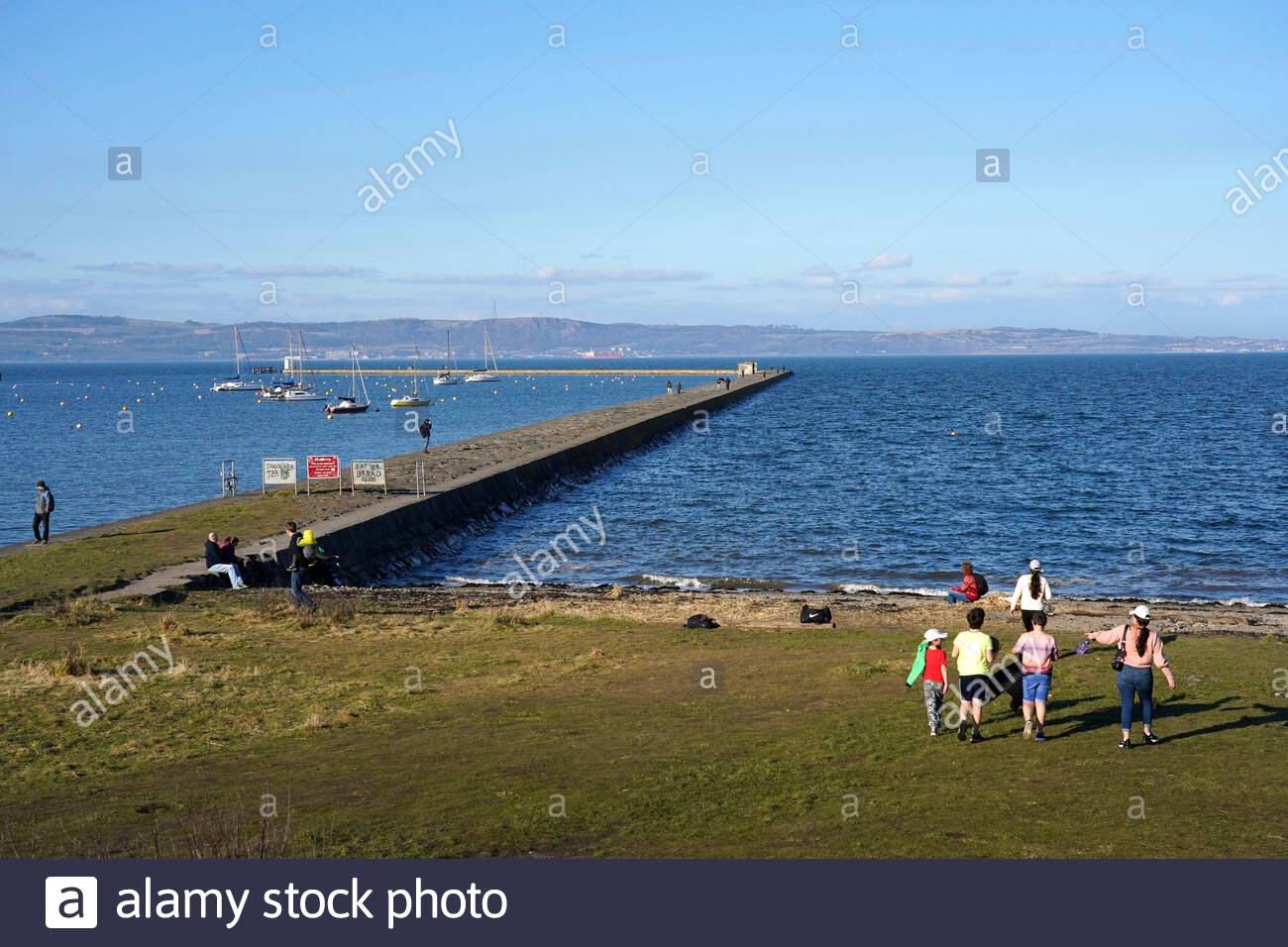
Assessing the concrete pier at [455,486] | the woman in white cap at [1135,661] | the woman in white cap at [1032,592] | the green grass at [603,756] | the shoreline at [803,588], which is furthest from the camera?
the concrete pier at [455,486]

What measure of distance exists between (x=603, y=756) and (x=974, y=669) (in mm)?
4198

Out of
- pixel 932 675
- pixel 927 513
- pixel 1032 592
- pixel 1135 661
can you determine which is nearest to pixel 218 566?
pixel 1032 592

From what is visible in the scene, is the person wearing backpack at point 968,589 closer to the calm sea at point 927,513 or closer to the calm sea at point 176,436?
the calm sea at point 927,513

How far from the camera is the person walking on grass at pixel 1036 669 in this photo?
13281 mm

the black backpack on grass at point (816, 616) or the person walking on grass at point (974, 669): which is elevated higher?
the person walking on grass at point (974, 669)

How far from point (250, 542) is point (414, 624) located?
8811 millimetres

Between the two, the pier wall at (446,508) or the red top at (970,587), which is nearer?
the red top at (970,587)

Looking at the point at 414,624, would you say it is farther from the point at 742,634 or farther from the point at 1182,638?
the point at 1182,638

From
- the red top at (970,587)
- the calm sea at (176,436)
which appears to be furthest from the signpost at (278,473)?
the red top at (970,587)

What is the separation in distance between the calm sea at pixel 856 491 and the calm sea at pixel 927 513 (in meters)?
0.14

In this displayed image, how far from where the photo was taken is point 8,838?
35.4 ft

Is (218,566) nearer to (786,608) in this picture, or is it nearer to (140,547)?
(140,547)

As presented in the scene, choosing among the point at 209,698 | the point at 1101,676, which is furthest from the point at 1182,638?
the point at 209,698

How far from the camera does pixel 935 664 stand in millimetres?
13859
